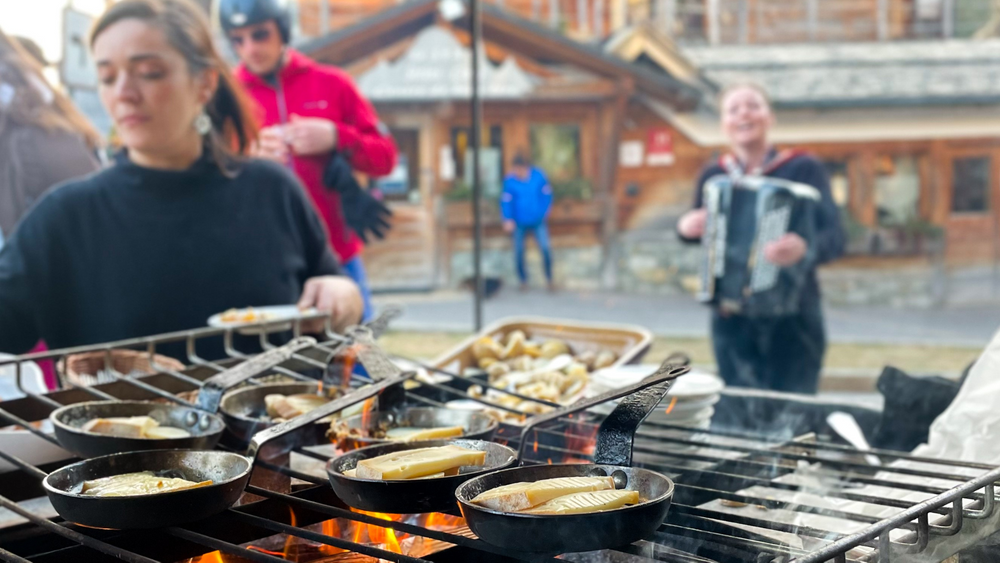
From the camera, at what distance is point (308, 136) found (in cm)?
440

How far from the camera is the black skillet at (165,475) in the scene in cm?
114

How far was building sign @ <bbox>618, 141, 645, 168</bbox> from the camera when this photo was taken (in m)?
17.0

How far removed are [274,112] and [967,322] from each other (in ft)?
44.5

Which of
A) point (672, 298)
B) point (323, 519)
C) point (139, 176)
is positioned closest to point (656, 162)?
point (672, 298)

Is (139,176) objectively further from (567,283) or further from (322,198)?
(567,283)

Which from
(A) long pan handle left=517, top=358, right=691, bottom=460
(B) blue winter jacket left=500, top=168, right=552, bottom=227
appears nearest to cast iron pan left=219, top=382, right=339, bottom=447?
(A) long pan handle left=517, top=358, right=691, bottom=460

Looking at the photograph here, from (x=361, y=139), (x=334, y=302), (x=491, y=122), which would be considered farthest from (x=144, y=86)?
(x=491, y=122)

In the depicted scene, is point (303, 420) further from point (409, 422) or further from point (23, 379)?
point (23, 379)

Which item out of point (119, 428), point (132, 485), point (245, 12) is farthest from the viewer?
point (245, 12)

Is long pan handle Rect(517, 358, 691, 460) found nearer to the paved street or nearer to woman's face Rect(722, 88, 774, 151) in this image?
woman's face Rect(722, 88, 774, 151)

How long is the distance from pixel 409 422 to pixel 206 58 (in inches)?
79.0

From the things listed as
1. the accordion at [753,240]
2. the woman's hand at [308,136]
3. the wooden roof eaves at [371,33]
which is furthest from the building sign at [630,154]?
the woman's hand at [308,136]

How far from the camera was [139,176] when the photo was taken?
3.19 metres

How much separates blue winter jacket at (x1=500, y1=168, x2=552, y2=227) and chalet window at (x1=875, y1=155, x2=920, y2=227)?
6291 millimetres
